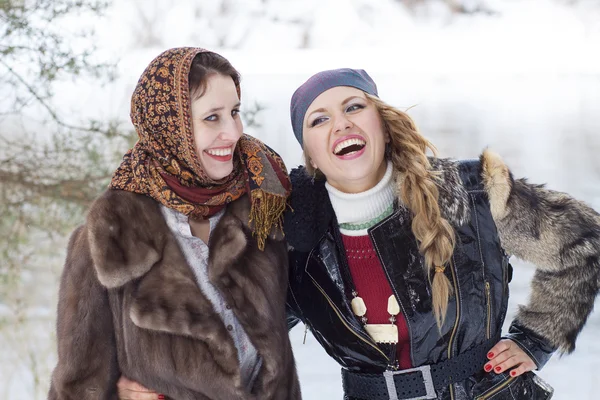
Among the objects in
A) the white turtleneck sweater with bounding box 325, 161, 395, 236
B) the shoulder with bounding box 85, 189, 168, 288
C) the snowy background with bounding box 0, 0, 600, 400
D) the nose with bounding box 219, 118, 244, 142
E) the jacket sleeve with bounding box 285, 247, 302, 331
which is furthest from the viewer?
the snowy background with bounding box 0, 0, 600, 400

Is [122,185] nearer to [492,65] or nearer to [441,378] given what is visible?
[441,378]

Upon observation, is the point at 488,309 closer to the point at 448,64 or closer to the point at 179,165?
the point at 179,165

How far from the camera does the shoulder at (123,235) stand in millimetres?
1775

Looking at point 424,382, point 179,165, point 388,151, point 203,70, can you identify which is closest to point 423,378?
point 424,382

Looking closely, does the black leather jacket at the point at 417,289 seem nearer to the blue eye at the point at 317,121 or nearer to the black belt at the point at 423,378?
the black belt at the point at 423,378

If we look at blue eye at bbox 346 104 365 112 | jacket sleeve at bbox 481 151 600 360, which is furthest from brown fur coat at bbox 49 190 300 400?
jacket sleeve at bbox 481 151 600 360

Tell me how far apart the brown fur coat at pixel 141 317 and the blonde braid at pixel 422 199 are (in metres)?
0.50

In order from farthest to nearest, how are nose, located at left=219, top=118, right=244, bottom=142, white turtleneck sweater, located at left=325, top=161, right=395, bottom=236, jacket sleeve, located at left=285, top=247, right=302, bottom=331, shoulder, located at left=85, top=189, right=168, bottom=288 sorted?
jacket sleeve, located at left=285, top=247, right=302, bottom=331 → white turtleneck sweater, located at left=325, top=161, right=395, bottom=236 → nose, located at left=219, top=118, right=244, bottom=142 → shoulder, located at left=85, top=189, right=168, bottom=288

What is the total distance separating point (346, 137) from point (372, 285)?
426 millimetres

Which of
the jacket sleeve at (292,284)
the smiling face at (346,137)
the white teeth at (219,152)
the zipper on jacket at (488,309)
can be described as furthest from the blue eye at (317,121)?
the zipper on jacket at (488,309)

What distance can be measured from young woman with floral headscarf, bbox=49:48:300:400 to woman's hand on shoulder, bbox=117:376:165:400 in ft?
0.06

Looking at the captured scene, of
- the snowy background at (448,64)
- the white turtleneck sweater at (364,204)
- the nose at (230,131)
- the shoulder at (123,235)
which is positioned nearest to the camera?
the shoulder at (123,235)

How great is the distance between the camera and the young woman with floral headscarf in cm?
180

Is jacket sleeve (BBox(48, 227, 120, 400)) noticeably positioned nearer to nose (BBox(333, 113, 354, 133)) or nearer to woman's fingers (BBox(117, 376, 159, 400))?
woman's fingers (BBox(117, 376, 159, 400))
